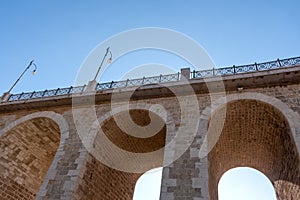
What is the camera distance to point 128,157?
37.0ft

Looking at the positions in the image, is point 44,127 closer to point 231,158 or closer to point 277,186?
point 231,158

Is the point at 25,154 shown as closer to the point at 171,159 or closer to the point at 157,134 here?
the point at 157,134

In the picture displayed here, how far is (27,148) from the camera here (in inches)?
448

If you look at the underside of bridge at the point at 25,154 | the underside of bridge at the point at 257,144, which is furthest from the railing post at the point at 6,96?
the underside of bridge at the point at 257,144

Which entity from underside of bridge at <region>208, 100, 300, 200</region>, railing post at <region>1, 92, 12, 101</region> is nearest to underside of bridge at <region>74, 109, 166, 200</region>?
underside of bridge at <region>208, 100, 300, 200</region>

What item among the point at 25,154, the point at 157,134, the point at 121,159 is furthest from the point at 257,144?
the point at 25,154

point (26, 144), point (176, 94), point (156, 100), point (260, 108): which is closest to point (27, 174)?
point (26, 144)

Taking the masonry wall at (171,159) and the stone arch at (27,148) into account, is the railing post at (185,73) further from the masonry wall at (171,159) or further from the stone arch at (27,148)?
the stone arch at (27,148)

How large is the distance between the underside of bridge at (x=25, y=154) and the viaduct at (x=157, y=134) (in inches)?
1.7

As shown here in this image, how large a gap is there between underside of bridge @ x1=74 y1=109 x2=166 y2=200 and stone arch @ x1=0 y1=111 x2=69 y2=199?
1920mm

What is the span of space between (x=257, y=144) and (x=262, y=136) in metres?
0.67

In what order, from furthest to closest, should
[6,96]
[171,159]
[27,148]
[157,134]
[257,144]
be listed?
[6,96], [27,148], [157,134], [257,144], [171,159]

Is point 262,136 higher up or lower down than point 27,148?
higher up

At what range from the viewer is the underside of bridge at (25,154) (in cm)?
1059
